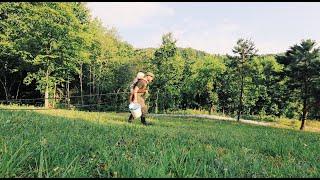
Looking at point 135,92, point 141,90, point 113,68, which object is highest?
point 113,68

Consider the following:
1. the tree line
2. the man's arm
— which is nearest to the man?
the man's arm

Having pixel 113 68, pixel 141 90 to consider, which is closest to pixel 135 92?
pixel 141 90

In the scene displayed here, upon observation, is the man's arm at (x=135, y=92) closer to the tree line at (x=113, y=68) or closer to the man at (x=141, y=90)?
the man at (x=141, y=90)

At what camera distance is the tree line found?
149 feet

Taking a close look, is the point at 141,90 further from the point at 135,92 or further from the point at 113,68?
the point at 113,68

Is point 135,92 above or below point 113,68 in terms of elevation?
below

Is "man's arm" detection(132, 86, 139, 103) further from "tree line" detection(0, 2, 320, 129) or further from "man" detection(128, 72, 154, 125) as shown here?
"tree line" detection(0, 2, 320, 129)

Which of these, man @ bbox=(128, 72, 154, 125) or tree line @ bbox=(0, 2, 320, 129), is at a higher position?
tree line @ bbox=(0, 2, 320, 129)

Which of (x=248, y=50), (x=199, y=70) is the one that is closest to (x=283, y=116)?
(x=199, y=70)

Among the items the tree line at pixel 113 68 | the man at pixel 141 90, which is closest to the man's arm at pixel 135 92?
the man at pixel 141 90

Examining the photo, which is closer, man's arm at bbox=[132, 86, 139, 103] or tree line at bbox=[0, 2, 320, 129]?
man's arm at bbox=[132, 86, 139, 103]

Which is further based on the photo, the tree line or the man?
the tree line

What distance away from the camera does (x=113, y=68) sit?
64062mm

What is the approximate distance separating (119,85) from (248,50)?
69.9 feet
